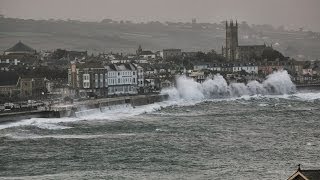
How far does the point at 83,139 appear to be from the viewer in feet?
109

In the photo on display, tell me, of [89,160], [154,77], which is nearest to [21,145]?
[89,160]

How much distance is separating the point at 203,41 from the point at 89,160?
152275mm

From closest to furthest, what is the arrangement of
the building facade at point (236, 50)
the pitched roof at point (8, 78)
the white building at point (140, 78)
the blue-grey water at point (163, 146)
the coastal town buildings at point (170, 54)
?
the blue-grey water at point (163, 146) < the pitched roof at point (8, 78) < the white building at point (140, 78) < the coastal town buildings at point (170, 54) < the building facade at point (236, 50)

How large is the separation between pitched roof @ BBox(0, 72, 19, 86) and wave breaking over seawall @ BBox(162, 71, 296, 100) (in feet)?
38.3

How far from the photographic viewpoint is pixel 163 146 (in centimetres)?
3019

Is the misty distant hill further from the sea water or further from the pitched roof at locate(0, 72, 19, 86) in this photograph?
the sea water

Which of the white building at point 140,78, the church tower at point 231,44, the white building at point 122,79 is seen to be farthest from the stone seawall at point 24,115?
the church tower at point 231,44

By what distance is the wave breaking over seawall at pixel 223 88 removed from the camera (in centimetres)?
7038

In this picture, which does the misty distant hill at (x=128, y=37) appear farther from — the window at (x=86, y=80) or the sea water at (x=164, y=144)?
the sea water at (x=164, y=144)

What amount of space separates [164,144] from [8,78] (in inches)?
1343

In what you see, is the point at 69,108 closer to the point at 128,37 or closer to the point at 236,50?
the point at 236,50

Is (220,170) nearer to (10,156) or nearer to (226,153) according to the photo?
(226,153)

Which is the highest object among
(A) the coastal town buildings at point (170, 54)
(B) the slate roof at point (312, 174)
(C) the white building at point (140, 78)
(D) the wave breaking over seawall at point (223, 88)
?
(A) the coastal town buildings at point (170, 54)

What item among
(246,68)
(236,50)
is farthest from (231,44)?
(246,68)
